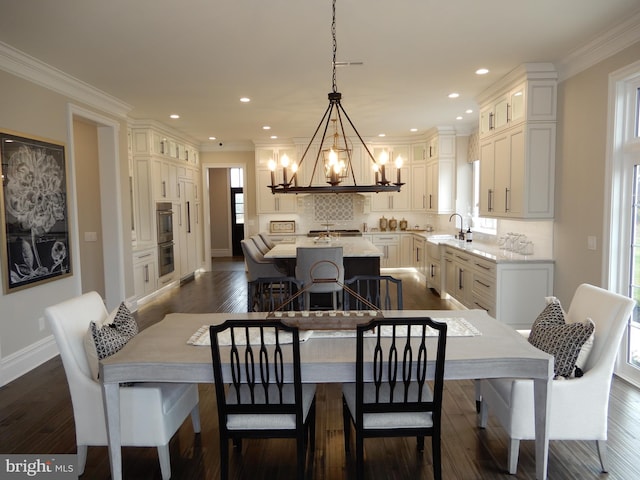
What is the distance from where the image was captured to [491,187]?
5.12 meters

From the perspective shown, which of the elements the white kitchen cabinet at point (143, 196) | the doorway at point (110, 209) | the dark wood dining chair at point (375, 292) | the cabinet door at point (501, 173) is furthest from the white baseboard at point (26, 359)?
the cabinet door at point (501, 173)

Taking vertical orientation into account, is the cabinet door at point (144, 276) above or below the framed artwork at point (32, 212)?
below

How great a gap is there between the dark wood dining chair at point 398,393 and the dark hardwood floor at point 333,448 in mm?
388

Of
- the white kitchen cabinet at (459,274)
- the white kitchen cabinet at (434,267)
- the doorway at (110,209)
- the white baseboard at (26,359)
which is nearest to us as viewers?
the white baseboard at (26,359)

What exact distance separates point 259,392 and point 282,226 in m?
6.99

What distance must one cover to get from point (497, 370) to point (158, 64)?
152 inches

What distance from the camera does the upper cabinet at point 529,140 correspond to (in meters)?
4.29

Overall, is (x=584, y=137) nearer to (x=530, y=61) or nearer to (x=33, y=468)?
(x=530, y=61)

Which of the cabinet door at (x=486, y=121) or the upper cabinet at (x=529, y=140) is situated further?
the cabinet door at (x=486, y=121)

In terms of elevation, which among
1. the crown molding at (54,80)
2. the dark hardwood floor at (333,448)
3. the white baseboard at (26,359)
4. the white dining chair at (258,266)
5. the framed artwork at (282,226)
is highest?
the crown molding at (54,80)

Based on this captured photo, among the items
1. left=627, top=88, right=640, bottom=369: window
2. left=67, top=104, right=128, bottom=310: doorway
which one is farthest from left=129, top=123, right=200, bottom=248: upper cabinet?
left=627, top=88, right=640, bottom=369: window

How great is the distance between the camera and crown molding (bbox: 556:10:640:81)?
3.21m

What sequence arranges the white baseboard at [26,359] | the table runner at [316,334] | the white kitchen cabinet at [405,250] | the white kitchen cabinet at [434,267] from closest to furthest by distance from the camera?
1. the table runner at [316,334]
2. the white baseboard at [26,359]
3. the white kitchen cabinet at [434,267]
4. the white kitchen cabinet at [405,250]

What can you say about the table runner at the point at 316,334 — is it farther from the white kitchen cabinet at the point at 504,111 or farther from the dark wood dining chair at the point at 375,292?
the white kitchen cabinet at the point at 504,111
